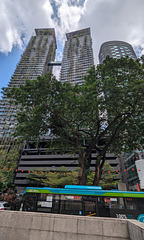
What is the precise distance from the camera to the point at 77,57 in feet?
325

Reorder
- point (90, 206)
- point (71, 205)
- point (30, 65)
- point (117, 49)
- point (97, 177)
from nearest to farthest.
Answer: point (90, 206) < point (71, 205) < point (97, 177) < point (30, 65) < point (117, 49)

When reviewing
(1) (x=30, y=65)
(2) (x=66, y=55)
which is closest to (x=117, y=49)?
(2) (x=66, y=55)

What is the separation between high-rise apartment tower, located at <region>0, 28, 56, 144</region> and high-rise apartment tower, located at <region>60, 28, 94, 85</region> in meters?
13.9

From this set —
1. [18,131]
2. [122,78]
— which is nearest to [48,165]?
[18,131]

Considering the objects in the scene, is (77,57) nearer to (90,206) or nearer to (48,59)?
(48,59)

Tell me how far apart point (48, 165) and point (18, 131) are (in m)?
40.0

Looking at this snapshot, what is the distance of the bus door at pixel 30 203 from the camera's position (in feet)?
25.6

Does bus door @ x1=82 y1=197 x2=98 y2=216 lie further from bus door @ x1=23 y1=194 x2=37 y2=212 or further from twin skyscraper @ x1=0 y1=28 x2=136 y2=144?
twin skyscraper @ x1=0 y1=28 x2=136 y2=144

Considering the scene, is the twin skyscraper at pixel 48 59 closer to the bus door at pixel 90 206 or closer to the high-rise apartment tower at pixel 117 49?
the high-rise apartment tower at pixel 117 49

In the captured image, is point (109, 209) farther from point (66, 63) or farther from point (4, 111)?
point (66, 63)

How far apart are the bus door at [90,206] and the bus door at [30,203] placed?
290 centimetres

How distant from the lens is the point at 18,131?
39.1 feet

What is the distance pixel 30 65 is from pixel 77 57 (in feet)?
113

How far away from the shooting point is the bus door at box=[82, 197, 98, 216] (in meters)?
6.94
